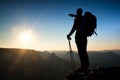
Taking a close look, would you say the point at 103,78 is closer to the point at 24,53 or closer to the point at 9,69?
the point at 9,69

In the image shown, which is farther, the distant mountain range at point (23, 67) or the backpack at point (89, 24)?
the distant mountain range at point (23, 67)

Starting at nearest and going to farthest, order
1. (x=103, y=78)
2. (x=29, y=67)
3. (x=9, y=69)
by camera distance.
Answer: (x=103, y=78), (x=9, y=69), (x=29, y=67)

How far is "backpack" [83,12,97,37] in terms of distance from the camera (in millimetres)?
6879

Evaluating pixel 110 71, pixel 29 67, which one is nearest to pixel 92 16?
pixel 110 71

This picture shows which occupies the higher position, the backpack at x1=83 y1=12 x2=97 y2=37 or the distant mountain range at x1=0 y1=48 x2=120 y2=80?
the backpack at x1=83 y1=12 x2=97 y2=37

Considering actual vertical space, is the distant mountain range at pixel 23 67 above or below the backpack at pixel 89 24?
below

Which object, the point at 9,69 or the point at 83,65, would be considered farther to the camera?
the point at 9,69

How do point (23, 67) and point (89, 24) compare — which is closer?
point (89, 24)

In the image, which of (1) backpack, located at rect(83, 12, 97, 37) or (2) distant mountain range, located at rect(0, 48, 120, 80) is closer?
(1) backpack, located at rect(83, 12, 97, 37)

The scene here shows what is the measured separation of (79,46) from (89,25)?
3.09 ft

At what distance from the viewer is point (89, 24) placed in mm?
7066

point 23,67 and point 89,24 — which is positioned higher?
point 89,24

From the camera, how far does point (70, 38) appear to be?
811 cm

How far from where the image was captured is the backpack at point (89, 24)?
271 inches
